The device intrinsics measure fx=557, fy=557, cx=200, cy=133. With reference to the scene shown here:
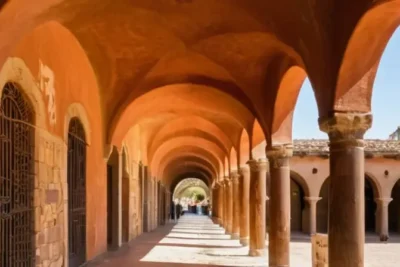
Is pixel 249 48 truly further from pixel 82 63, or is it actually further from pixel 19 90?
pixel 19 90

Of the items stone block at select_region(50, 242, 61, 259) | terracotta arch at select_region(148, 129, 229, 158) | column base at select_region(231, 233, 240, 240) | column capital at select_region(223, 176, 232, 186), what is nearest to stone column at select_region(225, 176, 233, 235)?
column capital at select_region(223, 176, 232, 186)

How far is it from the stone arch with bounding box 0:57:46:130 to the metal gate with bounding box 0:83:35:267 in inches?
3.4

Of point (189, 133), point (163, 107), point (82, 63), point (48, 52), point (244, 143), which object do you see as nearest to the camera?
point (48, 52)

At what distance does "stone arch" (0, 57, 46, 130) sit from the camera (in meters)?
5.93

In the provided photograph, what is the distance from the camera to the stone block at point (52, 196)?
758cm

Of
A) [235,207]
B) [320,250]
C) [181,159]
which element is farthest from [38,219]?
[181,159]

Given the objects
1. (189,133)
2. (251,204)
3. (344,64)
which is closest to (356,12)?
(344,64)

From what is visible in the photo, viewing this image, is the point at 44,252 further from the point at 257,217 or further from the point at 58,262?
the point at 257,217

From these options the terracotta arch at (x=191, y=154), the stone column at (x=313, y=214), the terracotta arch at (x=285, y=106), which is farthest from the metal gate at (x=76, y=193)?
the terracotta arch at (x=191, y=154)

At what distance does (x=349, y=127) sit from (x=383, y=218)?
17928mm

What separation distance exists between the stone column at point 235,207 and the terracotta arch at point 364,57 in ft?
42.6

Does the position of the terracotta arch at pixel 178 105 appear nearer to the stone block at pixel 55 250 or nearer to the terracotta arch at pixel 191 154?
the stone block at pixel 55 250

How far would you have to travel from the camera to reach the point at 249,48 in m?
10.4

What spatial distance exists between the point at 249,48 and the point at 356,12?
4.63 meters
